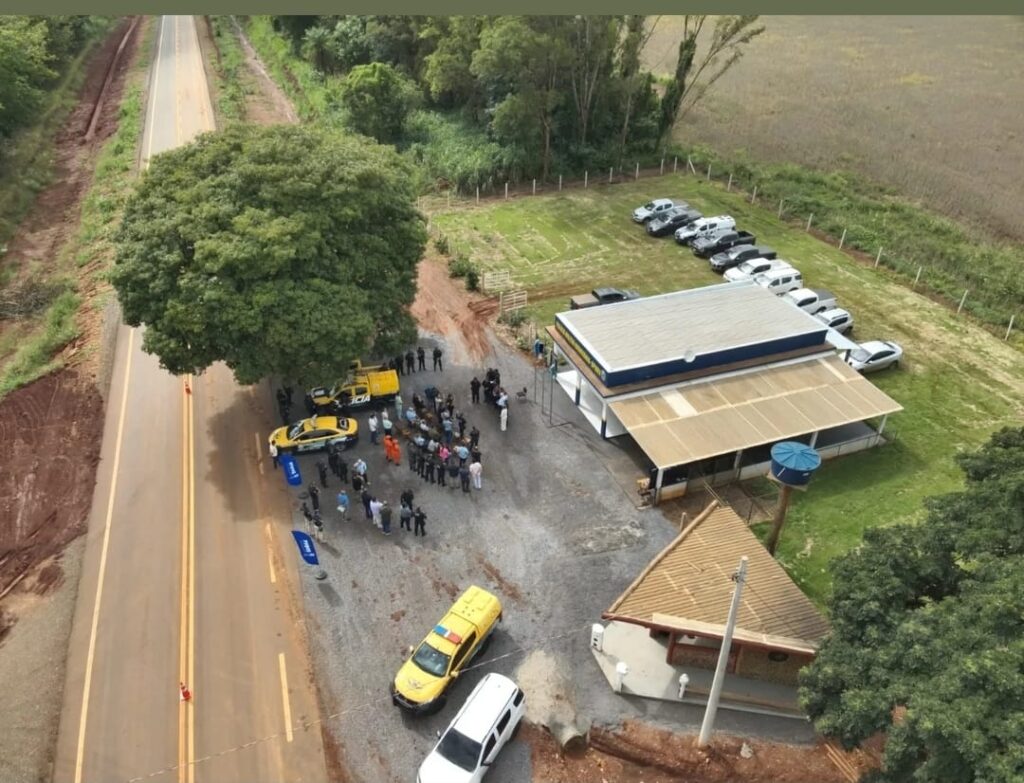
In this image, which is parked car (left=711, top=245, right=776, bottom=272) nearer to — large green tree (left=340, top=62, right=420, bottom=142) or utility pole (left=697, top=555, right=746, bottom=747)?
utility pole (left=697, top=555, right=746, bottom=747)

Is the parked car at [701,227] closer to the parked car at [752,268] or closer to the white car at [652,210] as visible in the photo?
the white car at [652,210]

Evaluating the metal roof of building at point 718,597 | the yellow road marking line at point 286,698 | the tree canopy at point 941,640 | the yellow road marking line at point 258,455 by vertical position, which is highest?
the tree canopy at point 941,640

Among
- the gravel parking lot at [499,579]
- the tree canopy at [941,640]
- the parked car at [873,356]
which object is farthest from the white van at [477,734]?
the parked car at [873,356]

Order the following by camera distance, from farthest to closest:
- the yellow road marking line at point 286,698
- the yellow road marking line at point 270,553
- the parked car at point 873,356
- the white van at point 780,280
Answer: the white van at point 780,280
the parked car at point 873,356
the yellow road marking line at point 270,553
the yellow road marking line at point 286,698

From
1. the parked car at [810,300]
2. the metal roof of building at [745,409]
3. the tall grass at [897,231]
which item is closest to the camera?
the metal roof of building at [745,409]

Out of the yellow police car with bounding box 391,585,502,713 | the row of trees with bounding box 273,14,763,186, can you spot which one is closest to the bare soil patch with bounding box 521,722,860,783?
the yellow police car with bounding box 391,585,502,713

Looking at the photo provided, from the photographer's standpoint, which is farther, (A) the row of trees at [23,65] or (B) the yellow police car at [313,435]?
(A) the row of trees at [23,65]

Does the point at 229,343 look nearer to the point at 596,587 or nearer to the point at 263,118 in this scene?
the point at 596,587

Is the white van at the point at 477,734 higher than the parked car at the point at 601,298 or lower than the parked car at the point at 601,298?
lower

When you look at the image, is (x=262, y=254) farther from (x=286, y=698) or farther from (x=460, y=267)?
(x=460, y=267)
